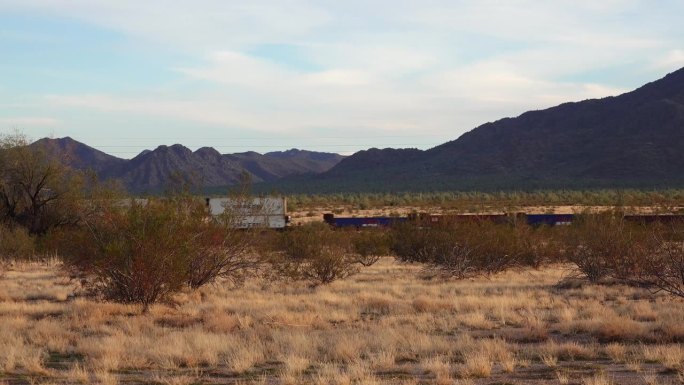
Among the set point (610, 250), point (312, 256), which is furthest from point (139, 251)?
point (610, 250)

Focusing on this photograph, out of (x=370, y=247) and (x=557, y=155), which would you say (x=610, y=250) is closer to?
(x=370, y=247)

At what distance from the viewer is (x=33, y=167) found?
126 feet

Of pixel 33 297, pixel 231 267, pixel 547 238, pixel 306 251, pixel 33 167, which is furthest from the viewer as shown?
pixel 33 167

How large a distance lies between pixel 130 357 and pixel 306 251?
52.7 ft

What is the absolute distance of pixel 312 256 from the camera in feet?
90.8

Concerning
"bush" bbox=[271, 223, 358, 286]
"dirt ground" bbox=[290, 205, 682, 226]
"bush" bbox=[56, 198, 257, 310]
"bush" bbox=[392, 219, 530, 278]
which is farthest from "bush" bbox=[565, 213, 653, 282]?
"dirt ground" bbox=[290, 205, 682, 226]

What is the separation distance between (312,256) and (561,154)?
4747 inches

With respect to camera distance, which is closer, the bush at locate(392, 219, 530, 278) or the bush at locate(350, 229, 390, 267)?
the bush at locate(392, 219, 530, 278)

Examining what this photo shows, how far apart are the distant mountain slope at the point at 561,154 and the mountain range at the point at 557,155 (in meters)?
0.16

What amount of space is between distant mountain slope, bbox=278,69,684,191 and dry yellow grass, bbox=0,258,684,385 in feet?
328

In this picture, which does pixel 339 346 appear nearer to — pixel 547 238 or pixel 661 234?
pixel 661 234

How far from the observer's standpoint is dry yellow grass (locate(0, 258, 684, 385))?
1159 cm

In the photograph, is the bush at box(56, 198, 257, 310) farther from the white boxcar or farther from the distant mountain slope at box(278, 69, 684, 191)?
the distant mountain slope at box(278, 69, 684, 191)

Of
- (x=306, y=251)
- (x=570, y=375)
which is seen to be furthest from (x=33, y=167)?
(x=570, y=375)
